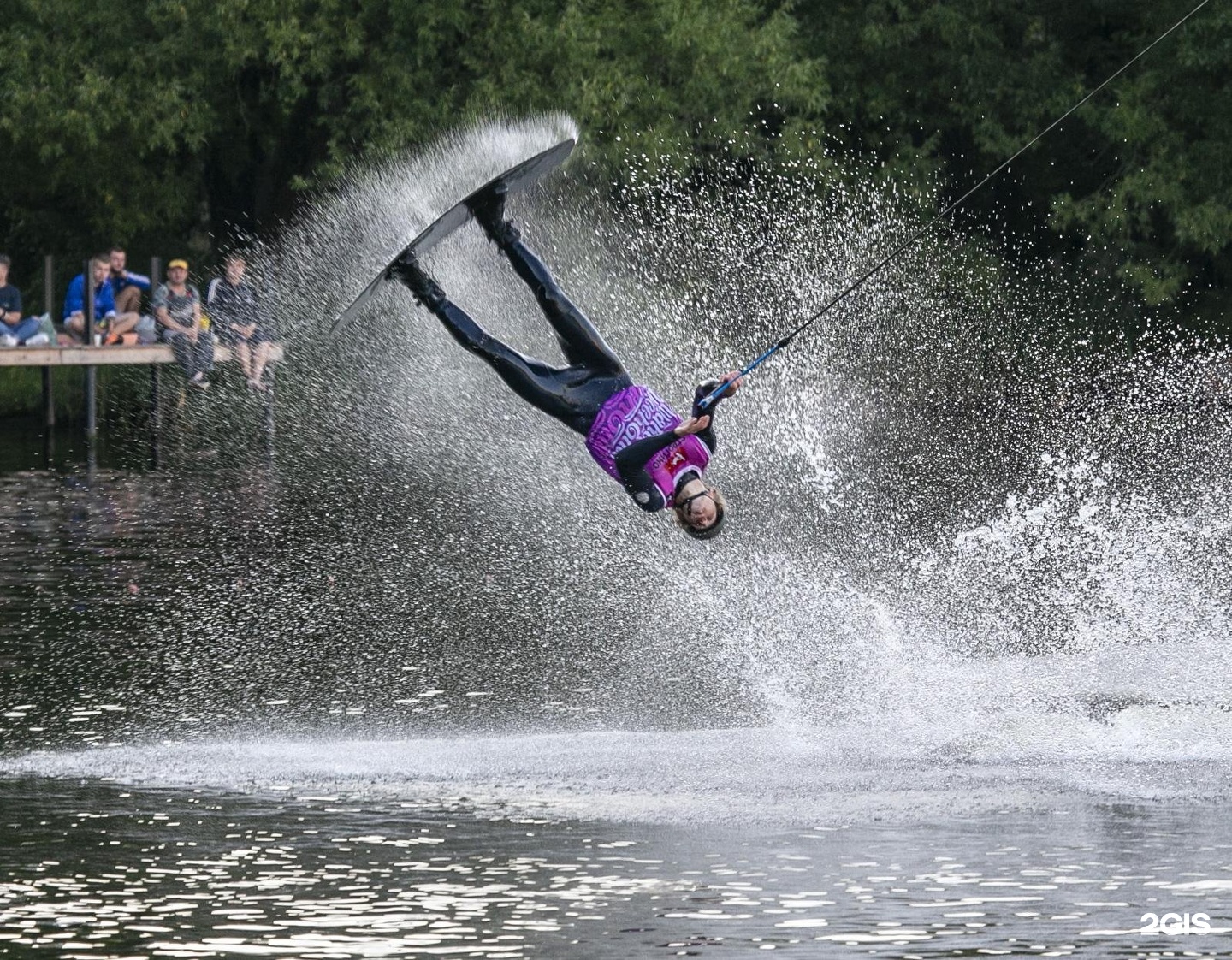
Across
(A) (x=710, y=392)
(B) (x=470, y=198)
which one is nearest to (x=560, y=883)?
(A) (x=710, y=392)

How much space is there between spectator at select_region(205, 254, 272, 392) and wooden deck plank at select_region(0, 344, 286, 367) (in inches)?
9.0

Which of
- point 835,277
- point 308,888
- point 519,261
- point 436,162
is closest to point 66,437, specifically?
point 436,162

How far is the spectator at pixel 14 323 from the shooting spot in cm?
2106

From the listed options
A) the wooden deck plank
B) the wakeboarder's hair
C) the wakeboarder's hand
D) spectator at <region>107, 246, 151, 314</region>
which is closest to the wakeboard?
the wakeboarder's hand

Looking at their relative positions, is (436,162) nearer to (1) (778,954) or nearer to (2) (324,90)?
(2) (324,90)

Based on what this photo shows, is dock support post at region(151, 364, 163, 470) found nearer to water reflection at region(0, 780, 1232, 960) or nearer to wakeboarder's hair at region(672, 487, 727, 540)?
wakeboarder's hair at region(672, 487, 727, 540)

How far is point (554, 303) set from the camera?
35.8 feet

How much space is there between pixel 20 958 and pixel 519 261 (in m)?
4.96

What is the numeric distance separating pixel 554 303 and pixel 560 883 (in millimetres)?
3817

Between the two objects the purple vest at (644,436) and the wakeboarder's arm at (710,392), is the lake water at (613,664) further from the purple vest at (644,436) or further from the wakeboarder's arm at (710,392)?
the wakeboarder's arm at (710,392)

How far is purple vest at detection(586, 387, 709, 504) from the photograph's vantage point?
1047 centimetres

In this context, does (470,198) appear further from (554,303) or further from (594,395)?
(594,395)

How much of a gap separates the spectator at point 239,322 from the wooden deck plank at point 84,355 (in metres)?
0.23

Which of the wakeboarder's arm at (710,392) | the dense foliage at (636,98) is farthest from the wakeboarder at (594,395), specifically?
the dense foliage at (636,98)
